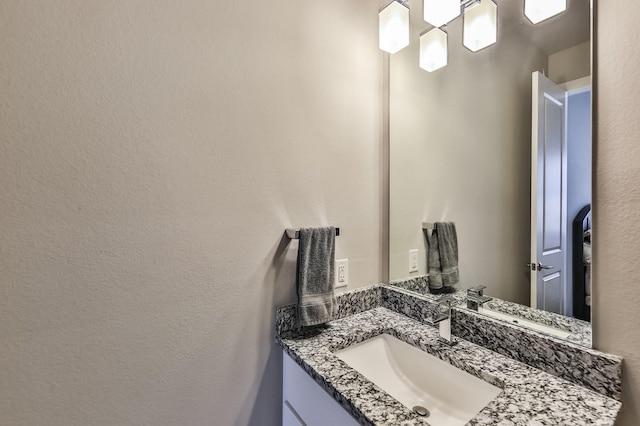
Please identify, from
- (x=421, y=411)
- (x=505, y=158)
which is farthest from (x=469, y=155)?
(x=421, y=411)

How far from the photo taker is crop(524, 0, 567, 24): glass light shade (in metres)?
0.87

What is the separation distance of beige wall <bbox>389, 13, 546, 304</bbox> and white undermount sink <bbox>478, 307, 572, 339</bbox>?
2.7 inches

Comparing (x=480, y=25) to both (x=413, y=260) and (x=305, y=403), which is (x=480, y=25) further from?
(x=305, y=403)

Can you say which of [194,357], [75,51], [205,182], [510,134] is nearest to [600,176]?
[510,134]

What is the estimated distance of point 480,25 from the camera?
1090 millimetres

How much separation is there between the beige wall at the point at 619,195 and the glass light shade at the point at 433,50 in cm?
56

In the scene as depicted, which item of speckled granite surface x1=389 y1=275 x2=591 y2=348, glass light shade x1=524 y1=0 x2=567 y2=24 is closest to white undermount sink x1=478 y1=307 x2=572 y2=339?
speckled granite surface x1=389 y1=275 x2=591 y2=348

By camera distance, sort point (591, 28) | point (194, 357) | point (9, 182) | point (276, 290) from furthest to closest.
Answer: point (276, 290) → point (194, 357) → point (591, 28) → point (9, 182)

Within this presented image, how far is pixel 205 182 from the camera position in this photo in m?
0.90

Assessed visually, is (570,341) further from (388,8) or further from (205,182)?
(388,8)

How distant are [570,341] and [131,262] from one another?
4.08 feet

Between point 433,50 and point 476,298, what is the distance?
1.08 meters

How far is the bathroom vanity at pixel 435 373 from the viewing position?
2.17 ft

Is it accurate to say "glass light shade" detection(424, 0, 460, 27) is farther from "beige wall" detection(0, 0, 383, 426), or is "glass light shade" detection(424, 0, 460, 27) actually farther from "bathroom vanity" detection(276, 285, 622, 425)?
"bathroom vanity" detection(276, 285, 622, 425)
